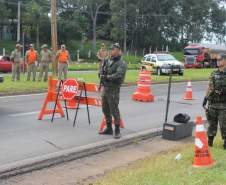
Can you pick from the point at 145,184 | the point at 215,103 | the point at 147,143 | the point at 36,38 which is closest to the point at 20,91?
the point at 147,143

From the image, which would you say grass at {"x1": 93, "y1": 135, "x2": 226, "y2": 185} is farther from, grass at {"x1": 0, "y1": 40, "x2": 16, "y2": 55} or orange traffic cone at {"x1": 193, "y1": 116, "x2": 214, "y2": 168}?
grass at {"x1": 0, "y1": 40, "x2": 16, "y2": 55}

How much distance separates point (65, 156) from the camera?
911 centimetres

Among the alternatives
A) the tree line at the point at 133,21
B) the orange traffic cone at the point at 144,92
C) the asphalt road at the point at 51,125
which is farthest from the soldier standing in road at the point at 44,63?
the tree line at the point at 133,21

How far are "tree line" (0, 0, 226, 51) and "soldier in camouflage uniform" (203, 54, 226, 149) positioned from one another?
216 ft

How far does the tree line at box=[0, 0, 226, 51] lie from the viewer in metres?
79.4

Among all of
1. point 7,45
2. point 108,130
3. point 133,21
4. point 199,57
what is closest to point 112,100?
point 108,130

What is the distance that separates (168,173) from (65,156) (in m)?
2.25

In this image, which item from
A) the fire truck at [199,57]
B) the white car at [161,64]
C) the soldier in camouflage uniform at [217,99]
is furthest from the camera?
the fire truck at [199,57]

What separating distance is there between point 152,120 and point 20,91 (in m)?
7.48

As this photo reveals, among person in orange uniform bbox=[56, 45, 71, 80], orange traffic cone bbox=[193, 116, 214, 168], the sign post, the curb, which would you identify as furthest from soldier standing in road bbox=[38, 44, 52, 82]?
orange traffic cone bbox=[193, 116, 214, 168]

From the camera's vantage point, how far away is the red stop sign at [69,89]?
1232cm

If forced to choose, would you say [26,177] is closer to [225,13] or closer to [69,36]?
[69,36]

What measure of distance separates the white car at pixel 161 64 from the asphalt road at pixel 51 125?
17334 mm

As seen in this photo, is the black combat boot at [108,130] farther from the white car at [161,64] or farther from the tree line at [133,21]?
the tree line at [133,21]
